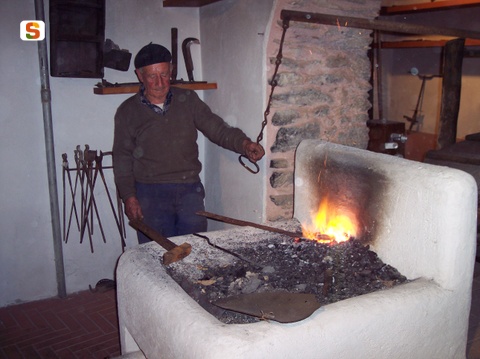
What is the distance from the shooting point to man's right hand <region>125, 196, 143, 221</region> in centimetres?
351

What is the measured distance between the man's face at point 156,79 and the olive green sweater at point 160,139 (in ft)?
0.36

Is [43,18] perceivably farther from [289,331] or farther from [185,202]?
[289,331]

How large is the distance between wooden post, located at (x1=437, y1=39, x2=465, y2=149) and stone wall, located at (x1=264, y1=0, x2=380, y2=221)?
0.86 meters

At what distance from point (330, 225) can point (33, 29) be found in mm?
2941

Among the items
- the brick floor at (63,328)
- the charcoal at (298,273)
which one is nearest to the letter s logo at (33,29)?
the brick floor at (63,328)

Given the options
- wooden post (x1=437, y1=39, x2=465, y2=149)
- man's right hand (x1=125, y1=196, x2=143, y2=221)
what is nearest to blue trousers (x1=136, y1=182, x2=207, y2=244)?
man's right hand (x1=125, y1=196, x2=143, y2=221)

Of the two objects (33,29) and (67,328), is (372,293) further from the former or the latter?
(33,29)

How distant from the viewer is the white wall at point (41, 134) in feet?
12.7

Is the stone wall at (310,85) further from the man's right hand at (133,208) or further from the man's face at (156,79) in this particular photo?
the man's right hand at (133,208)

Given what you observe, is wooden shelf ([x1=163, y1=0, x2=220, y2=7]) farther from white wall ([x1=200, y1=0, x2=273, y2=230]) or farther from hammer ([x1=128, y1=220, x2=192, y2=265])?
hammer ([x1=128, y1=220, x2=192, y2=265])

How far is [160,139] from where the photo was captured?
364cm

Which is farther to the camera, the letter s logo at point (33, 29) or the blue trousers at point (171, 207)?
the letter s logo at point (33, 29)

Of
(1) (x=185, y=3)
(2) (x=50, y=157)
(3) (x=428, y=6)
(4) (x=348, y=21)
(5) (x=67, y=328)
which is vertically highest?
(3) (x=428, y=6)

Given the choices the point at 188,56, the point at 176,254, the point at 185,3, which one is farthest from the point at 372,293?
the point at 185,3
